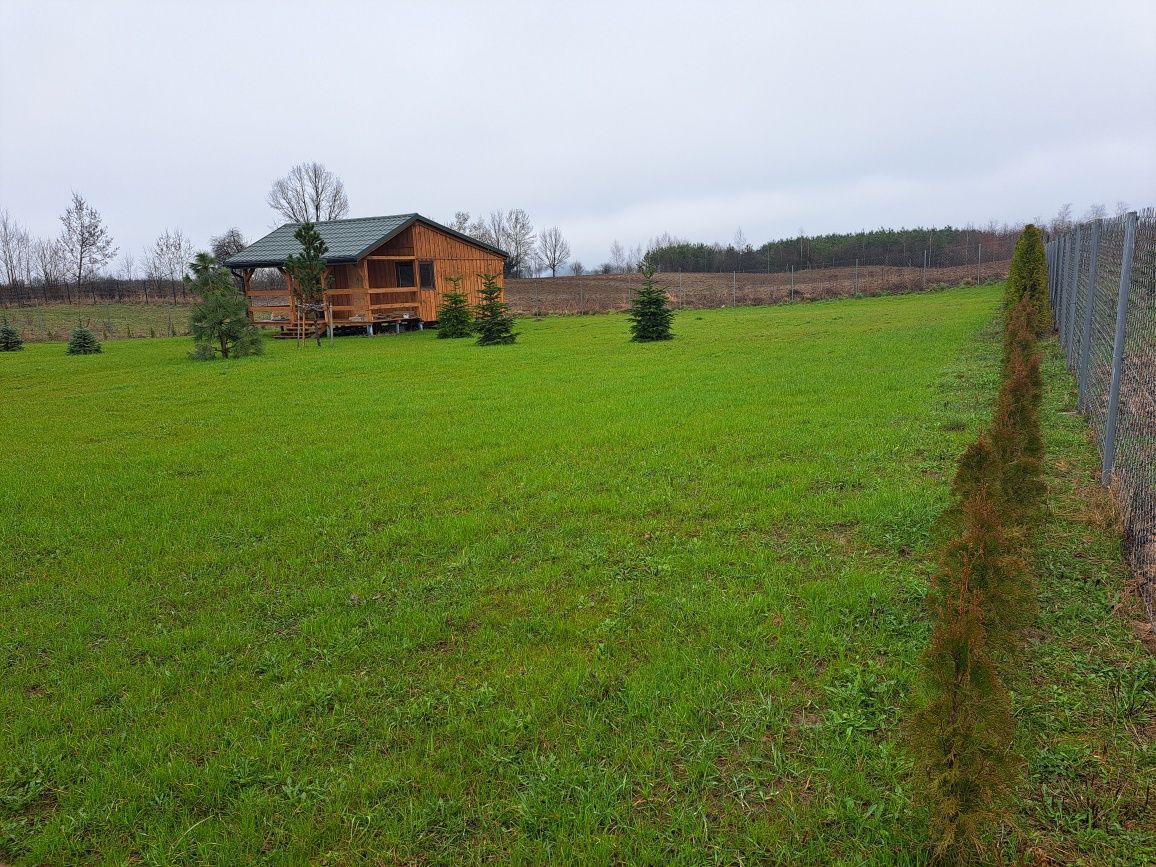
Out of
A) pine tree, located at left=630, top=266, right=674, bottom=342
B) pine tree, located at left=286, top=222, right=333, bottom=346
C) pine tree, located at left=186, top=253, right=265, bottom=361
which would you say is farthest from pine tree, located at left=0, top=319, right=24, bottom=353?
pine tree, located at left=630, top=266, right=674, bottom=342

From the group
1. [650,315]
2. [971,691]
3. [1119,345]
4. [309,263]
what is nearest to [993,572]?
[971,691]

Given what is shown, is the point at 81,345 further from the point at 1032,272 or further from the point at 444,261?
the point at 1032,272

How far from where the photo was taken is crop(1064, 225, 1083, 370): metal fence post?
973cm

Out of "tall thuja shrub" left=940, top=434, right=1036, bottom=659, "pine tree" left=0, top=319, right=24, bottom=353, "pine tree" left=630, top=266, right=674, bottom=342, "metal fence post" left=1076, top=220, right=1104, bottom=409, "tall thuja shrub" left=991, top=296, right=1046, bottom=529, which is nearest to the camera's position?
"tall thuja shrub" left=940, top=434, right=1036, bottom=659

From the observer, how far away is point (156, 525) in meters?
5.69

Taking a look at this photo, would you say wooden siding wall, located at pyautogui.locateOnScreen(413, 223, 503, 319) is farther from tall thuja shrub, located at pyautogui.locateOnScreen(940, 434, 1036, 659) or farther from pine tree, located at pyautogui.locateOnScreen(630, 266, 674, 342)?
tall thuja shrub, located at pyautogui.locateOnScreen(940, 434, 1036, 659)

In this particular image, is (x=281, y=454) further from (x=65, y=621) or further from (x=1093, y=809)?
(x=1093, y=809)


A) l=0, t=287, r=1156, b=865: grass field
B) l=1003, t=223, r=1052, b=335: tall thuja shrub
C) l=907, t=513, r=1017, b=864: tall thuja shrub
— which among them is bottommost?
l=0, t=287, r=1156, b=865: grass field

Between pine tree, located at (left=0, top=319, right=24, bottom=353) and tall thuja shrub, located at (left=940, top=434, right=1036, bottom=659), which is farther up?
pine tree, located at (left=0, top=319, right=24, bottom=353)

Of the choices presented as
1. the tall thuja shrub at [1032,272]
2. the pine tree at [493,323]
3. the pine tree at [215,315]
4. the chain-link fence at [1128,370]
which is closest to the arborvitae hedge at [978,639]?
the chain-link fence at [1128,370]

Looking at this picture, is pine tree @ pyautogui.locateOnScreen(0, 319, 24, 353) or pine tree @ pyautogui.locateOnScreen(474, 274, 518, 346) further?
pine tree @ pyautogui.locateOnScreen(0, 319, 24, 353)

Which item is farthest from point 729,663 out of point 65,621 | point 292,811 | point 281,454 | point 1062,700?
point 281,454

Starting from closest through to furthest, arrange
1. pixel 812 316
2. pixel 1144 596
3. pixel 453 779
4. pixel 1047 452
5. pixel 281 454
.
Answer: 1. pixel 453 779
2. pixel 1144 596
3. pixel 1047 452
4. pixel 281 454
5. pixel 812 316

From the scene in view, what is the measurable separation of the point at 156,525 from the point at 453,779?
4162mm
